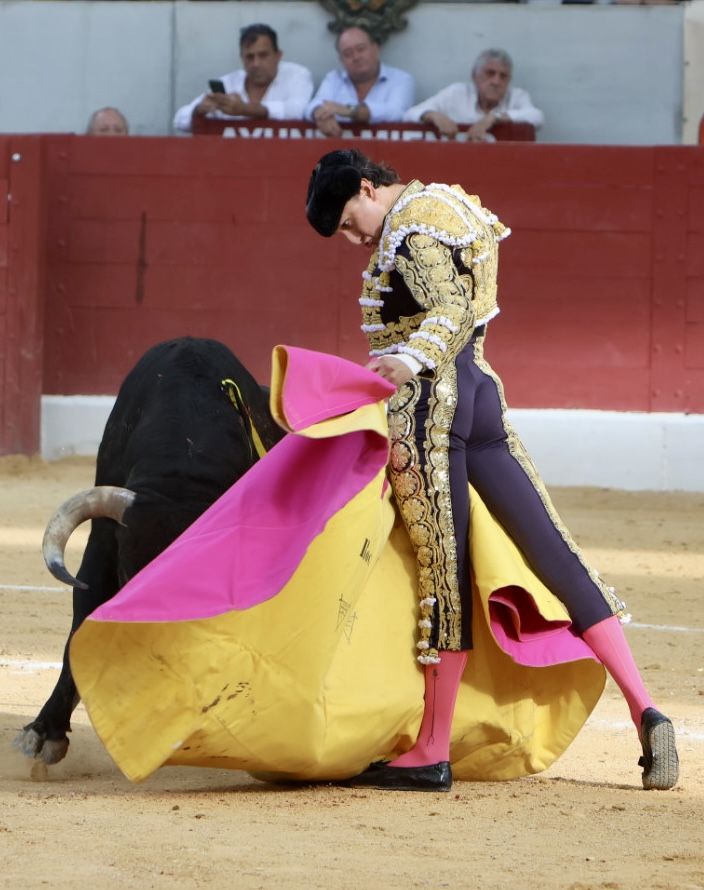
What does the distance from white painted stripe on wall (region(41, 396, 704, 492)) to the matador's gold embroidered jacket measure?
4.21m

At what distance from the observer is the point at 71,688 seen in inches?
117

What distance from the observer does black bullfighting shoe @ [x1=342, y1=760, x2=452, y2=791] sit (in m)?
2.67

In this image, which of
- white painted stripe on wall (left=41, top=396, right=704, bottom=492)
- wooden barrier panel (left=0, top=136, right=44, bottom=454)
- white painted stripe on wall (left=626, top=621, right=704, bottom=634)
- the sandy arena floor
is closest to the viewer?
the sandy arena floor

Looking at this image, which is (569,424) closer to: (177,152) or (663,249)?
(663,249)

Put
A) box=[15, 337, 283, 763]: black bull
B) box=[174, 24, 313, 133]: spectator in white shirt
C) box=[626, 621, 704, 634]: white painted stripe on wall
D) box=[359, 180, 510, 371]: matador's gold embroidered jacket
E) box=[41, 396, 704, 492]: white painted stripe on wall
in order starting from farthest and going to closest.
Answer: box=[174, 24, 313, 133]: spectator in white shirt → box=[41, 396, 704, 492]: white painted stripe on wall → box=[626, 621, 704, 634]: white painted stripe on wall → box=[15, 337, 283, 763]: black bull → box=[359, 180, 510, 371]: matador's gold embroidered jacket

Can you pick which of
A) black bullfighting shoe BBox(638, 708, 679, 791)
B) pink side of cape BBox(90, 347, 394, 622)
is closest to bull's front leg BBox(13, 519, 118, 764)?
pink side of cape BBox(90, 347, 394, 622)

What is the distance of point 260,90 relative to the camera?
7785 mm

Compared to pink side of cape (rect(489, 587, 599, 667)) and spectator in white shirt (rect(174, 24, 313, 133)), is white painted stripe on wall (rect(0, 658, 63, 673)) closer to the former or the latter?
pink side of cape (rect(489, 587, 599, 667))

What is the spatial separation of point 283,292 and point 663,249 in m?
1.62

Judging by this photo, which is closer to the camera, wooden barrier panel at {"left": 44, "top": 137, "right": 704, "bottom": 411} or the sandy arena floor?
the sandy arena floor

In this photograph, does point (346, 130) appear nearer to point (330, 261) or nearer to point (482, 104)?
point (482, 104)

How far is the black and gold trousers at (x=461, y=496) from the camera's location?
2666 mm

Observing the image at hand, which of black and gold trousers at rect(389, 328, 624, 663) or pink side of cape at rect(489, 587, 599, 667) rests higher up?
black and gold trousers at rect(389, 328, 624, 663)

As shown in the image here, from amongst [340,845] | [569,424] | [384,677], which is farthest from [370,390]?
[569,424]
